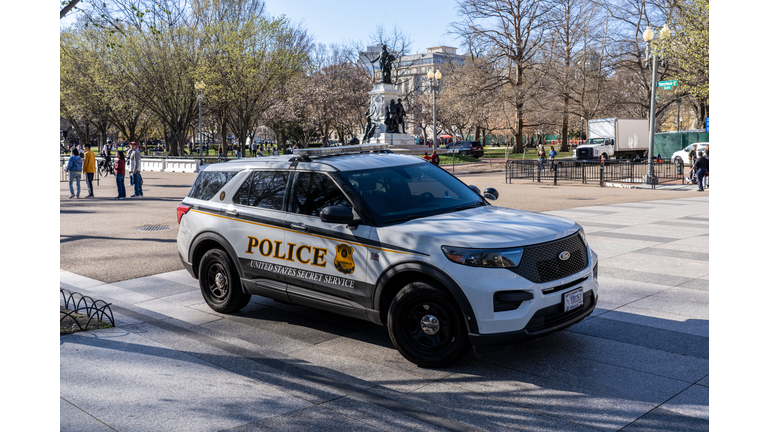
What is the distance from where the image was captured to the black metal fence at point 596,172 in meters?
28.2

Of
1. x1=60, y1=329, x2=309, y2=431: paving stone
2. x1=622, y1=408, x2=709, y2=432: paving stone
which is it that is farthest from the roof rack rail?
x1=622, y1=408, x2=709, y2=432: paving stone

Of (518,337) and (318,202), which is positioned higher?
(318,202)

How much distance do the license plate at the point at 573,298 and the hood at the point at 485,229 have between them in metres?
0.46

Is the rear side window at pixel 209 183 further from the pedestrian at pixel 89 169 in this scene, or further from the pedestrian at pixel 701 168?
the pedestrian at pixel 701 168

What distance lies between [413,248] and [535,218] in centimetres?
123

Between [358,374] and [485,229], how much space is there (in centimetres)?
156

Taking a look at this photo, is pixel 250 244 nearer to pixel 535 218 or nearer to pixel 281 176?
pixel 281 176

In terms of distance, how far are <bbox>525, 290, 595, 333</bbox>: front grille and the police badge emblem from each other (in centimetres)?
161

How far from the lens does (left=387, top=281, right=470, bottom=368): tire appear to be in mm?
4871

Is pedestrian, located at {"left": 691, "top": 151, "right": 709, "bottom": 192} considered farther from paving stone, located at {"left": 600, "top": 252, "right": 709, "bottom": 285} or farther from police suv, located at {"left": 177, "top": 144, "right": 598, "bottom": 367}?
police suv, located at {"left": 177, "top": 144, "right": 598, "bottom": 367}

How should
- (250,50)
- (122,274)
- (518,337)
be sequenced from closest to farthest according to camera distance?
(518,337) < (122,274) < (250,50)

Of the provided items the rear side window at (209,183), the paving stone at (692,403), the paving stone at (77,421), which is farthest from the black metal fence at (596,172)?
the paving stone at (77,421)

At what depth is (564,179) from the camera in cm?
2994

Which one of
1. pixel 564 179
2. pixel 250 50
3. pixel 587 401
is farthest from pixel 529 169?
pixel 587 401
